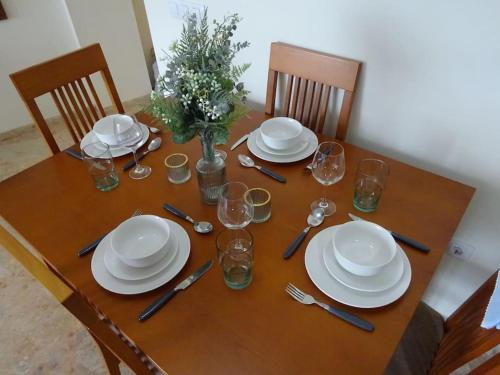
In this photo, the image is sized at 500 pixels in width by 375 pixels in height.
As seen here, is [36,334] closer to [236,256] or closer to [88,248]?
[88,248]

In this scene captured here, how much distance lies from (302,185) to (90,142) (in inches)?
32.1

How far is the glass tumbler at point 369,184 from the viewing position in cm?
103

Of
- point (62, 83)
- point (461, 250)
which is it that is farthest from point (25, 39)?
point (461, 250)

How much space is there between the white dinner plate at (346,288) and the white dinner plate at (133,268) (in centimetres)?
36

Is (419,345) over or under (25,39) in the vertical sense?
under

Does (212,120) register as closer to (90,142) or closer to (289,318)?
(289,318)

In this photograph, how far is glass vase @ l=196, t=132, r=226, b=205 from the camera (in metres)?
1.01

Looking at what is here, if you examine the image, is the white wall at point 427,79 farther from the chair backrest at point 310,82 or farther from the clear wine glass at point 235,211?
the clear wine glass at point 235,211

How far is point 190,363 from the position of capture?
2.33 feet

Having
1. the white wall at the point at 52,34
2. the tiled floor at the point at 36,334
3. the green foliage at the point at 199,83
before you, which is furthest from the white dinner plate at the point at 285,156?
the white wall at the point at 52,34

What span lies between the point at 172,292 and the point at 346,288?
0.42 m

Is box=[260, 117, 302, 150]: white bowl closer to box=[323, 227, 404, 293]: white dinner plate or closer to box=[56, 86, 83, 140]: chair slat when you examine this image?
box=[323, 227, 404, 293]: white dinner plate

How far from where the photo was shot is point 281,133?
130cm

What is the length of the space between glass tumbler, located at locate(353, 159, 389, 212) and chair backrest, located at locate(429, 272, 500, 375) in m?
0.36
